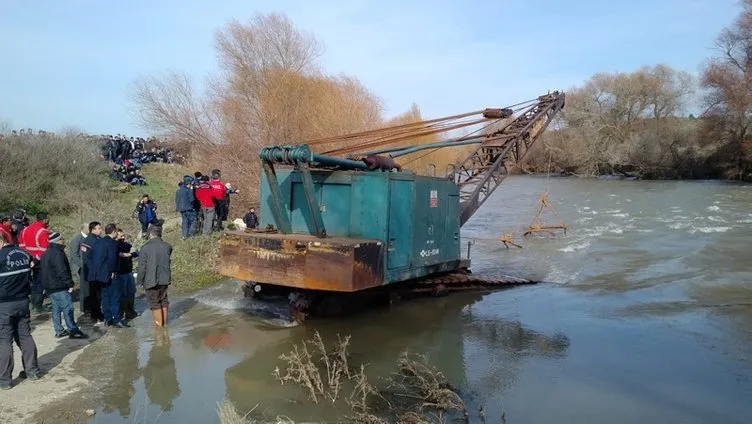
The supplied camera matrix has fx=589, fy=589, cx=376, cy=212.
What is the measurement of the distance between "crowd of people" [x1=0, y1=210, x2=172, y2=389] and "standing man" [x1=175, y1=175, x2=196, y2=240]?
12.6ft

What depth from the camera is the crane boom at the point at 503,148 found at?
566 inches

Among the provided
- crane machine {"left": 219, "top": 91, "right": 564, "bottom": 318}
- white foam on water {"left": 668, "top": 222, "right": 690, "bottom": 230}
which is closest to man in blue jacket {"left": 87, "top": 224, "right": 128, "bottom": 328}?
crane machine {"left": 219, "top": 91, "right": 564, "bottom": 318}

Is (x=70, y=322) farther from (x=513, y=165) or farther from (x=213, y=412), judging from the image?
(x=513, y=165)

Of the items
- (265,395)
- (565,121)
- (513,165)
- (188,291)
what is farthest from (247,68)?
(565,121)

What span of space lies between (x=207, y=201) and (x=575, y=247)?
1077cm

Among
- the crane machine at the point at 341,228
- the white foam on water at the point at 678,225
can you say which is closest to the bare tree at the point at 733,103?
the white foam on water at the point at 678,225

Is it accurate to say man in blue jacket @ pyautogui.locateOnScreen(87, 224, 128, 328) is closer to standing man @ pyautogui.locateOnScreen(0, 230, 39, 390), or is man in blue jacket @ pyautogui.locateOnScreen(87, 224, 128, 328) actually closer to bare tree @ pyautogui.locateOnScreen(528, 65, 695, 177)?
standing man @ pyautogui.locateOnScreen(0, 230, 39, 390)

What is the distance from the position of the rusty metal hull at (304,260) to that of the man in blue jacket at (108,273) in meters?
1.48

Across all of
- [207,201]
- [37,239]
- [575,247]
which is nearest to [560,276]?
[575,247]

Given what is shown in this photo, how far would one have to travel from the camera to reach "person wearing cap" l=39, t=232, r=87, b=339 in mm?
7289

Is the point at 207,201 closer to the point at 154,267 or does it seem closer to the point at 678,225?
the point at 154,267

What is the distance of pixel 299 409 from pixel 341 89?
60.3ft

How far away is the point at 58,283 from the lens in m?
7.34

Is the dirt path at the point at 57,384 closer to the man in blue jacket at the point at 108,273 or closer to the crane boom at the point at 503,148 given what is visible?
the man in blue jacket at the point at 108,273
